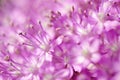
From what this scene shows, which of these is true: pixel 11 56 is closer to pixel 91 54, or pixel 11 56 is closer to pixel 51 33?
pixel 51 33

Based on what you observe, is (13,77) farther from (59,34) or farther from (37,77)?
(59,34)

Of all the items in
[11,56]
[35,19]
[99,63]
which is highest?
[35,19]

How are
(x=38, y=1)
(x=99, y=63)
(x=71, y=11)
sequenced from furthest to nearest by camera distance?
(x=38, y=1) < (x=71, y=11) < (x=99, y=63)

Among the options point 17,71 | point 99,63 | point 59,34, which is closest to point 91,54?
point 99,63

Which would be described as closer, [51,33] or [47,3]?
[51,33]

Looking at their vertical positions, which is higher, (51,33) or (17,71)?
(51,33)

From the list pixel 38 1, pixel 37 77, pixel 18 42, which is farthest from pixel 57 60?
pixel 38 1

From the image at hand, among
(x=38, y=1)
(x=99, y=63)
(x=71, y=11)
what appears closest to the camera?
(x=99, y=63)
